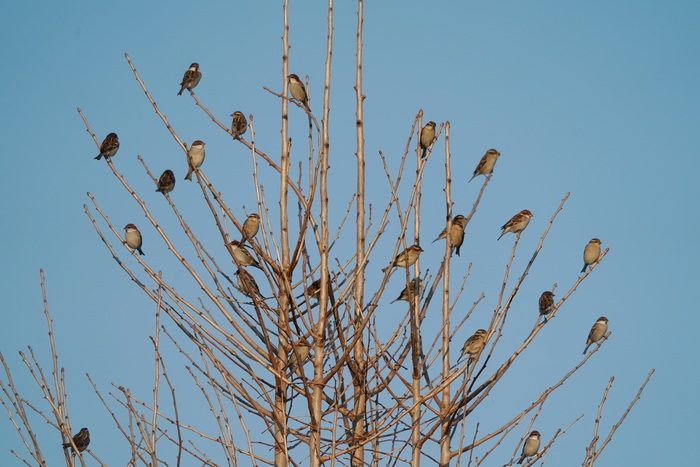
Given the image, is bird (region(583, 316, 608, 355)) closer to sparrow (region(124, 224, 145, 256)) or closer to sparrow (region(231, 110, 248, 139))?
sparrow (region(231, 110, 248, 139))

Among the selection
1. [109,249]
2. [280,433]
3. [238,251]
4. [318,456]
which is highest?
[238,251]

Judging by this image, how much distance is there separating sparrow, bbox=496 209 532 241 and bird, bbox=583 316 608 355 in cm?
220

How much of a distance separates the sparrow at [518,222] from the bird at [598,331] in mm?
2204

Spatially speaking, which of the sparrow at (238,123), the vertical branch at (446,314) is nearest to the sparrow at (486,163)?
the sparrow at (238,123)

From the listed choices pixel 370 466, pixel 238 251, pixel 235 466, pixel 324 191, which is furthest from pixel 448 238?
pixel 238 251

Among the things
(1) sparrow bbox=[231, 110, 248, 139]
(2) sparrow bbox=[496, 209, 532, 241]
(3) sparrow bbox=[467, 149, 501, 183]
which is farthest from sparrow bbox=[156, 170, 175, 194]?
(2) sparrow bbox=[496, 209, 532, 241]

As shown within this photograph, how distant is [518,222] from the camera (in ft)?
33.1

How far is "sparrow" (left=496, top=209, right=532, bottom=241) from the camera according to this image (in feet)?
32.8

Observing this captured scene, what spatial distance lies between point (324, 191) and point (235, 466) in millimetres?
1441

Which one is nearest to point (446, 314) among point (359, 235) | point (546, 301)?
point (359, 235)

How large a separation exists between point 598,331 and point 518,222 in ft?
7.72

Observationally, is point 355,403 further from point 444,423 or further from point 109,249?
point 109,249

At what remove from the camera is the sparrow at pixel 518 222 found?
32.8 ft

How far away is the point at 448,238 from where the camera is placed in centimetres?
505
